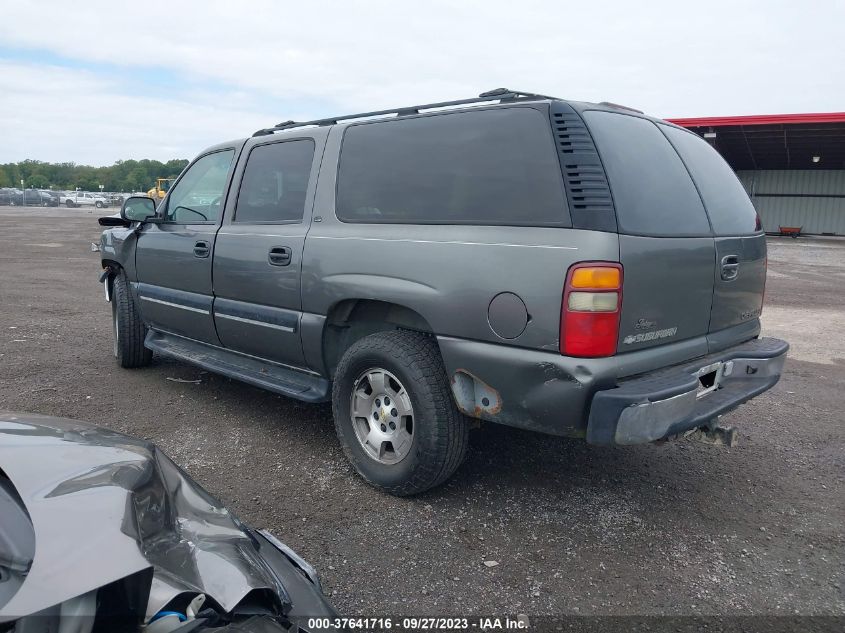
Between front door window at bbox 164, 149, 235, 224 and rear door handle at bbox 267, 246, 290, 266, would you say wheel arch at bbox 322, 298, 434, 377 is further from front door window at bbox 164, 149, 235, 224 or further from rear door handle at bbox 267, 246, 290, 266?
front door window at bbox 164, 149, 235, 224

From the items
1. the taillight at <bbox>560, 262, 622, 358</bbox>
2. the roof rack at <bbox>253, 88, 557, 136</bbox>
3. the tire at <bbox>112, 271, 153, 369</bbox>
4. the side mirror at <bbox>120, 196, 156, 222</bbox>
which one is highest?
the roof rack at <bbox>253, 88, 557, 136</bbox>

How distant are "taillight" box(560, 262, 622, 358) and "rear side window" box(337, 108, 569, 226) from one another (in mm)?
273

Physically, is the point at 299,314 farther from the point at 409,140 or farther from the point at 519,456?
the point at 519,456

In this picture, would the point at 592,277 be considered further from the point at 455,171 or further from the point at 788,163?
the point at 788,163

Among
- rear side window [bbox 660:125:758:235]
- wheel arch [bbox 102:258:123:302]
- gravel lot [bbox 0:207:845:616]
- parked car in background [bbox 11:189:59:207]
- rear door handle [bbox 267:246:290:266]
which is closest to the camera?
gravel lot [bbox 0:207:845:616]

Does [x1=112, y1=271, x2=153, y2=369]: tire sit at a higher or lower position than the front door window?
lower

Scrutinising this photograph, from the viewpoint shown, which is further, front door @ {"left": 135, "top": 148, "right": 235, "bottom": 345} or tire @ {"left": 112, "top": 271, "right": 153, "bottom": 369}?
tire @ {"left": 112, "top": 271, "right": 153, "bottom": 369}

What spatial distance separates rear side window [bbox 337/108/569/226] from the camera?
2992 millimetres

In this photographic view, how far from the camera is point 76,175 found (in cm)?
11806

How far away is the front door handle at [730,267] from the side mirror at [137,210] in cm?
419

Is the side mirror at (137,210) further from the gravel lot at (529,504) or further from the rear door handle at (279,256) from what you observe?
the rear door handle at (279,256)

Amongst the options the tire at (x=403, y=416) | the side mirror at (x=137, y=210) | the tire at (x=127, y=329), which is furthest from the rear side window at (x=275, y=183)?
the tire at (x=127, y=329)

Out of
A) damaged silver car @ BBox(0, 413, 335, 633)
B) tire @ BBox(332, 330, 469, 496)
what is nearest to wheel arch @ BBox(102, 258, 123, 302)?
tire @ BBox(332, 330, 469, 496)

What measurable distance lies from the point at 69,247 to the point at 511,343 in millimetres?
18391
